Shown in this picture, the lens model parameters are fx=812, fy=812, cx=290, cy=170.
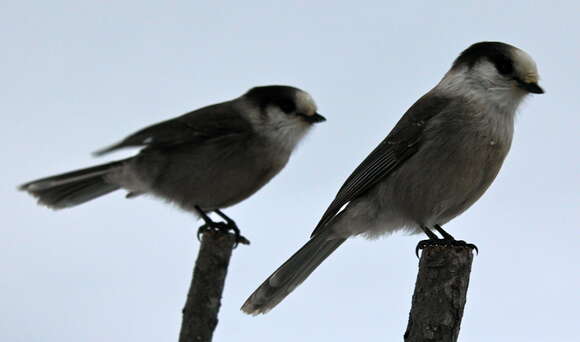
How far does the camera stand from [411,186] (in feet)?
16.2

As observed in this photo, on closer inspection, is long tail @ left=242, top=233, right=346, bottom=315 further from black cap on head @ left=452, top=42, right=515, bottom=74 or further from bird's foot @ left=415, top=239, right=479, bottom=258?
black cap on head @ left=452, top=42, right=515, bottom=74

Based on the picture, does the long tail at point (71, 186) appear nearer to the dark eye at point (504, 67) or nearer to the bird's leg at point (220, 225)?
the bird's leg at point (220, 225)

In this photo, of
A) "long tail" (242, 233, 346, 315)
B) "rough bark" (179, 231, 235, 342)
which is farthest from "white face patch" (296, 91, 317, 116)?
"rough bark" (179, 231, 235, 342)

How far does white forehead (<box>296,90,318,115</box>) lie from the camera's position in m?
6.04

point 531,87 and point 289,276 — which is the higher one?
point 531,87

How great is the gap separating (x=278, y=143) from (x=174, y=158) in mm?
772

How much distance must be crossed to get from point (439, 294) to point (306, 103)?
2.49 meters

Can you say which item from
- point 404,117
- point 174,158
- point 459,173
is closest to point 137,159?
point 174,158

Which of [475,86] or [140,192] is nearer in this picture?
[475,86]

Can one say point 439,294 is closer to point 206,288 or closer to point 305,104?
point 206,288

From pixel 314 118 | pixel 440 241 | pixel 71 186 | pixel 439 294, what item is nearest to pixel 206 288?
pixel 439 294

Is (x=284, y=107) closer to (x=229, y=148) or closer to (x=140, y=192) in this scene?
(x=229, y=148)

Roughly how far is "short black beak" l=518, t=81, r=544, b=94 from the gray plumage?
1595 mm

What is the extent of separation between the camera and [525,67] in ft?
16.4
